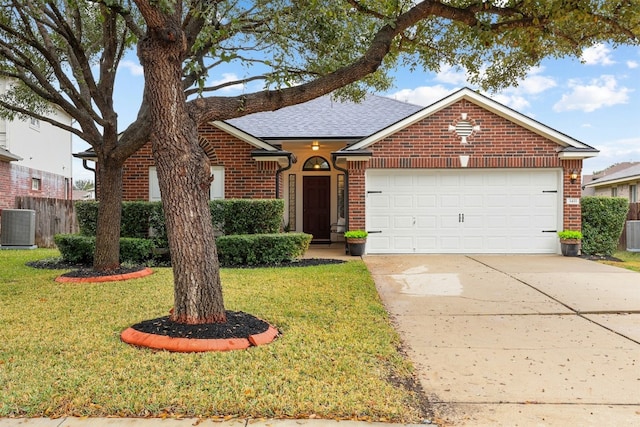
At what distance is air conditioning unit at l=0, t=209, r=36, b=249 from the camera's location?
13.9m

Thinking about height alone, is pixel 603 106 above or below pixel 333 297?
above

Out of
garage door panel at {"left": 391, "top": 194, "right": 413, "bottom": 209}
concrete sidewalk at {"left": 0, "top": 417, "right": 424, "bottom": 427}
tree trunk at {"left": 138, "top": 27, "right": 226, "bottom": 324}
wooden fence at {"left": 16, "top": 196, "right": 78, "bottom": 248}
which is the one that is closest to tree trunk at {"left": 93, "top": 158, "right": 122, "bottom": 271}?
tree trunk at {"left": 138, "top": 27, "right": 226, "bottom": 324}

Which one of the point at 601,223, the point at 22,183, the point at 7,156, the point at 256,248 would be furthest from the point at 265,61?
the point at 22,183

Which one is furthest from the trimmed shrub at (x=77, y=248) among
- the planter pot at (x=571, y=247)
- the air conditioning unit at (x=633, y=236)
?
the air conditioning unit at (x=633, y=236)

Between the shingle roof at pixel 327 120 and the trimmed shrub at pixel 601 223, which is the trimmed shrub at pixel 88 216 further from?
the trimmed shrub at pixel 601 223

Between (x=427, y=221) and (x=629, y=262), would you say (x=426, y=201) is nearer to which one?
(x=427, y=221)

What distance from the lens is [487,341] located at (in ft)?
15.8

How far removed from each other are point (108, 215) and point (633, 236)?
1526 centimetres

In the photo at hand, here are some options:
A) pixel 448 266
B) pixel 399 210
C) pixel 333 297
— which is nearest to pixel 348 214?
pixel 399 210

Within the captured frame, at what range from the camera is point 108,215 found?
28.9ft

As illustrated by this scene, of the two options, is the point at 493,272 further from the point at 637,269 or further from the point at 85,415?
the point at 85,415

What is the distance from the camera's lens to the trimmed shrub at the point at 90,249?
10.2m

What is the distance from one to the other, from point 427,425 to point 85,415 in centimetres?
223

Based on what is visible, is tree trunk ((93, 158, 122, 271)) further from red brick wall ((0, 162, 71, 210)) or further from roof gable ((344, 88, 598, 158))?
red brick wall ((0, 162, 71, 210))
